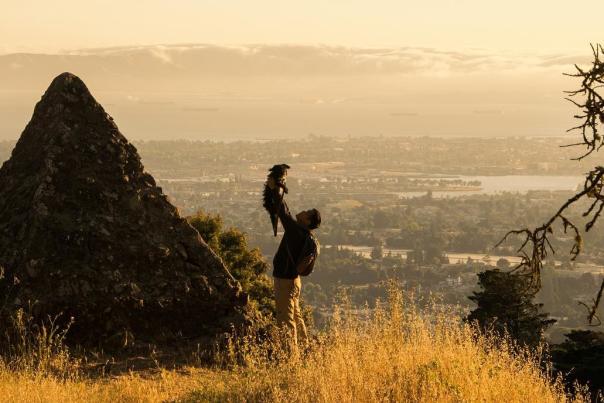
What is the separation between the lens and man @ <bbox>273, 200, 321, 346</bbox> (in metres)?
10.2

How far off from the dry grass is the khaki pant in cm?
101

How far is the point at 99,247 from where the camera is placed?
11.1 metres

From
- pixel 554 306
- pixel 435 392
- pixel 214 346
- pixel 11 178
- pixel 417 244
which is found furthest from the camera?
pixel 417 244

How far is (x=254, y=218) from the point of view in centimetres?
16625

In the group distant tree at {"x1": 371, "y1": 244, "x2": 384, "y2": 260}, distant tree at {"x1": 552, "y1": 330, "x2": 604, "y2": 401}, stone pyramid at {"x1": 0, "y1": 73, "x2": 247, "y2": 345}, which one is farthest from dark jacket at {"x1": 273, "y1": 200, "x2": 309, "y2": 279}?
distant tree at {"x1": 371, "y1": 244, "x2": 384, "y2": 260}

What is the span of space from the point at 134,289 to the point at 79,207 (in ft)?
4.95

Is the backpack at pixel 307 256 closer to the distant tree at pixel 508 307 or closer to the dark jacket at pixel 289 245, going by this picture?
the dark jacket at pixel 289 245

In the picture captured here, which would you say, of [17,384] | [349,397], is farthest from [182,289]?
[349,397]

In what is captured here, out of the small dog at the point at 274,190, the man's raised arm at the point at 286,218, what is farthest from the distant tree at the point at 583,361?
the small dog at the point at 274,190

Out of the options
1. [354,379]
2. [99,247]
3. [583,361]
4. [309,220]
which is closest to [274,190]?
[309,220]

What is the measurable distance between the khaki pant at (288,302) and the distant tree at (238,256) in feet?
56.1

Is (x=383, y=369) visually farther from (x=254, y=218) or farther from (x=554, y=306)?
(x=254, y=218)

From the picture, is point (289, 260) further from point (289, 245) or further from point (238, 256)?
point (238, 256)

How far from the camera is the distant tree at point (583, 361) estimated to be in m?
13.7
